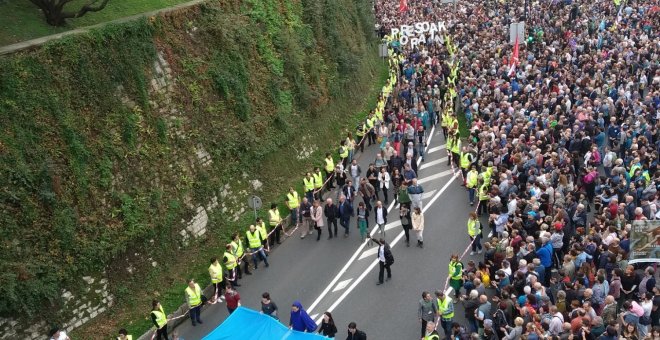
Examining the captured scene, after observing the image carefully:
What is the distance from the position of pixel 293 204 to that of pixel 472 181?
18.3ft

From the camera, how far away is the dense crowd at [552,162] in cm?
1311

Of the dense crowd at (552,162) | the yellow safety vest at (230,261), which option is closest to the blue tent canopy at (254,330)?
the dense crowd at (552,162)

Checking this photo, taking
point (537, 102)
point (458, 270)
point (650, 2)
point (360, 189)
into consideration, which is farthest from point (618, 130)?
point (650, 2)

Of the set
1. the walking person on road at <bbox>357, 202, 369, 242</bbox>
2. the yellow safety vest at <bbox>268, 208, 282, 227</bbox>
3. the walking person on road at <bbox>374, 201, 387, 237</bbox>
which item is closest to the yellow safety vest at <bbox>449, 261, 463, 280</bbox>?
the walking person on road at <bbox>374, 201, 387, 237</bbox>

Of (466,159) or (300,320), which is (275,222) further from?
(466,159)

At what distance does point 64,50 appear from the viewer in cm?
1648

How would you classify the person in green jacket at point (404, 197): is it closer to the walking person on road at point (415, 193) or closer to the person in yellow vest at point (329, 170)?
the walking person on road at point (415, 193)

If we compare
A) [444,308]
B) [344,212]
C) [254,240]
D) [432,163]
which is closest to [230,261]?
[254,240]

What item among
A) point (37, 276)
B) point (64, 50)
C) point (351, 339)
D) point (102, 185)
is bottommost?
point (351, 339)

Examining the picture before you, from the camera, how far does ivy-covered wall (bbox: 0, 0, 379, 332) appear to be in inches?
589

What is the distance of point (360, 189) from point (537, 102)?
846 centimetres

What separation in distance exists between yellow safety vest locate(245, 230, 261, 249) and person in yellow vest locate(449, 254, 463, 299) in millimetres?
5516

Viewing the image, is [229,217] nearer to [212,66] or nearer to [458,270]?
[212,66]

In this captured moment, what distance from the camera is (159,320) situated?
15016 mm
